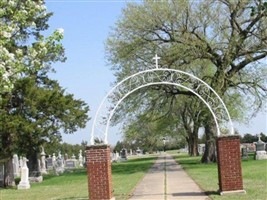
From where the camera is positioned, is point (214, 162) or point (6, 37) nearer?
point (6, 37)

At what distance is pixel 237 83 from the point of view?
32.4 metres

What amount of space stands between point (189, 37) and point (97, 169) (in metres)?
16.9

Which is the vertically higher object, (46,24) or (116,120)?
(46,24)

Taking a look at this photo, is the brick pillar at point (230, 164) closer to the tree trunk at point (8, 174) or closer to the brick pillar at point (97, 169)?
the brick pillar at point (97, 169)

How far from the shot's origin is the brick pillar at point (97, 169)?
14820 millimetres

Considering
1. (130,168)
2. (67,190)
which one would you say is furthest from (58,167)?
(67,190)

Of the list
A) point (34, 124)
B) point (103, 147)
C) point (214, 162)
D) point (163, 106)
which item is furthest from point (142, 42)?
point (103, 147)

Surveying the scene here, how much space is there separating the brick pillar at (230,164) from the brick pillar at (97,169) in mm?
3503

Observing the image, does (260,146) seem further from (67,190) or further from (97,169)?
(97,169)

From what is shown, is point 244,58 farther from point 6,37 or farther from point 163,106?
point 6,37

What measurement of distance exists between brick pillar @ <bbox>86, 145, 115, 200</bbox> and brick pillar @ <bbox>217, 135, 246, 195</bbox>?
3.50 metres

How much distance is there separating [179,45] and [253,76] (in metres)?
6.93

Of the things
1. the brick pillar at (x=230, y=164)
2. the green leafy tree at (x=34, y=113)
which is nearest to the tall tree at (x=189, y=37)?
the green leafy tree at (x=34, y=113)

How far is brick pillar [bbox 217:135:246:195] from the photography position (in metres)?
14.9
